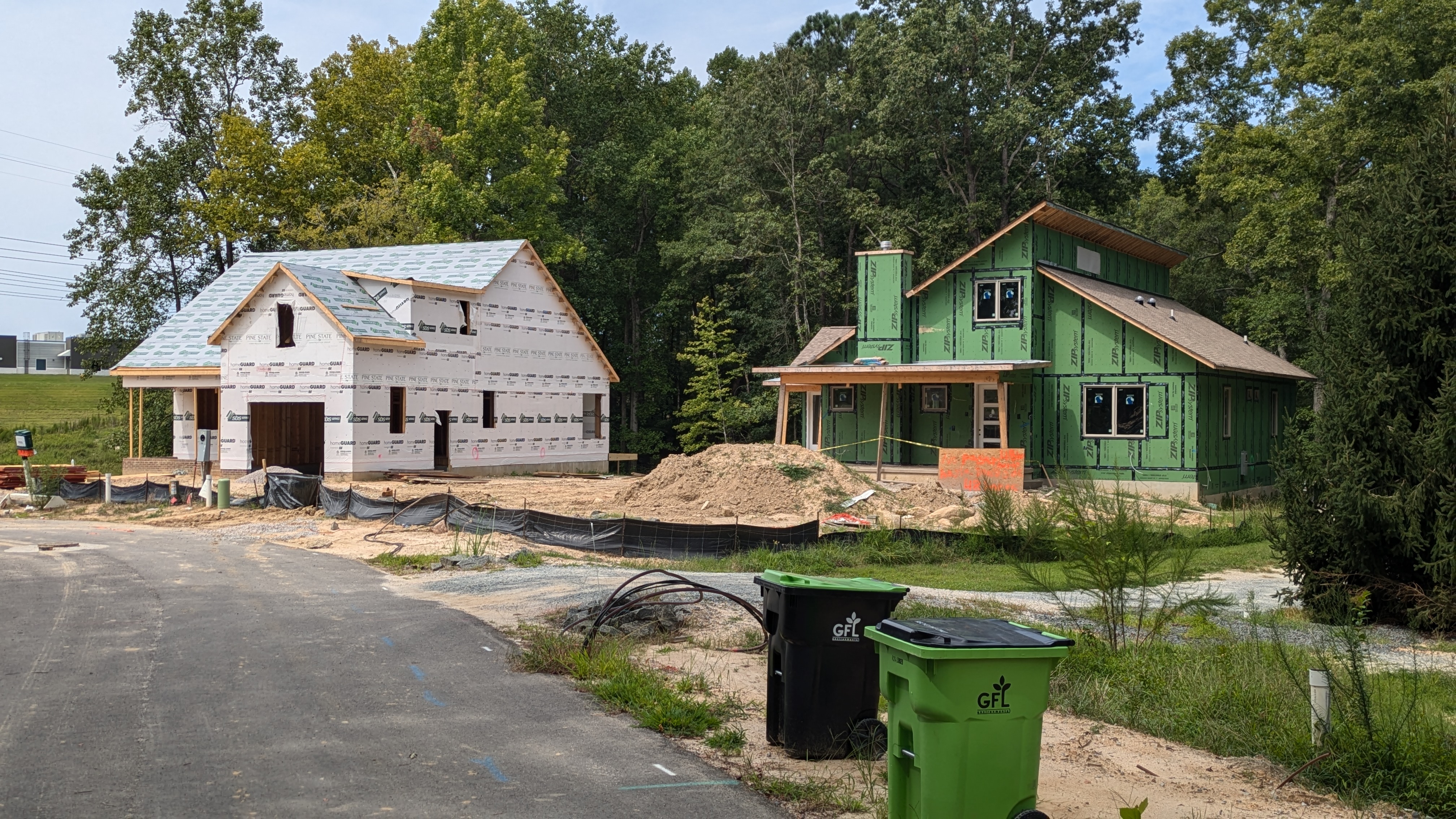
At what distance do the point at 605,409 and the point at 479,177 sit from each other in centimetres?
1457

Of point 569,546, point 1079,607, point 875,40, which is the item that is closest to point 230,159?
point 875,40

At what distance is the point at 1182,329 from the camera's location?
98.7ft

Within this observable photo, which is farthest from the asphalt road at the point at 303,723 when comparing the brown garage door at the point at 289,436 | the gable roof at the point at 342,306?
the brown garage door at the point at 289,436

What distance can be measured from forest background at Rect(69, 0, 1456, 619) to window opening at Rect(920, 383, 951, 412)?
477 inches

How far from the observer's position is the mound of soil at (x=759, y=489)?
910 inches

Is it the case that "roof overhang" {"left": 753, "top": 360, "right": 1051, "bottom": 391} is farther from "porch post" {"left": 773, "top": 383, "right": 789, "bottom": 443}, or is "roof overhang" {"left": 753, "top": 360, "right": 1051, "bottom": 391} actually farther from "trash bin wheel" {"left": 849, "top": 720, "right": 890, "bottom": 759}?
"trash bin wheel" {"left": 849, "top": 720, "right": 890, "bottom": 759}

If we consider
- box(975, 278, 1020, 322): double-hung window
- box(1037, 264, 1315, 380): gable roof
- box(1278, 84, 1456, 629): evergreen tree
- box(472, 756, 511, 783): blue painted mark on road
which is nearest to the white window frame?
box(975, 278, 1020, 322): double-hung window

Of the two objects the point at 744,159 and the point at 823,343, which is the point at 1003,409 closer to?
the point at 823,343

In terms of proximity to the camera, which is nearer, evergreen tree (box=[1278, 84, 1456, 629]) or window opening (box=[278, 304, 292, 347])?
evergreen tree (box=[1278, 84, 1456, 629])

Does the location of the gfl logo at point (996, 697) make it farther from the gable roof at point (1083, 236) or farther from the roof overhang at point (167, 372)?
the roof overhang at point (167, 372)

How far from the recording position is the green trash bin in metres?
5.39

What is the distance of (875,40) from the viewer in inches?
1709

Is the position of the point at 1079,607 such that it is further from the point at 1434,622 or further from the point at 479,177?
the point at 479,177

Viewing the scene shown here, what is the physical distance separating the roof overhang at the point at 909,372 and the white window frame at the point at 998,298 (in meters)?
1.30
